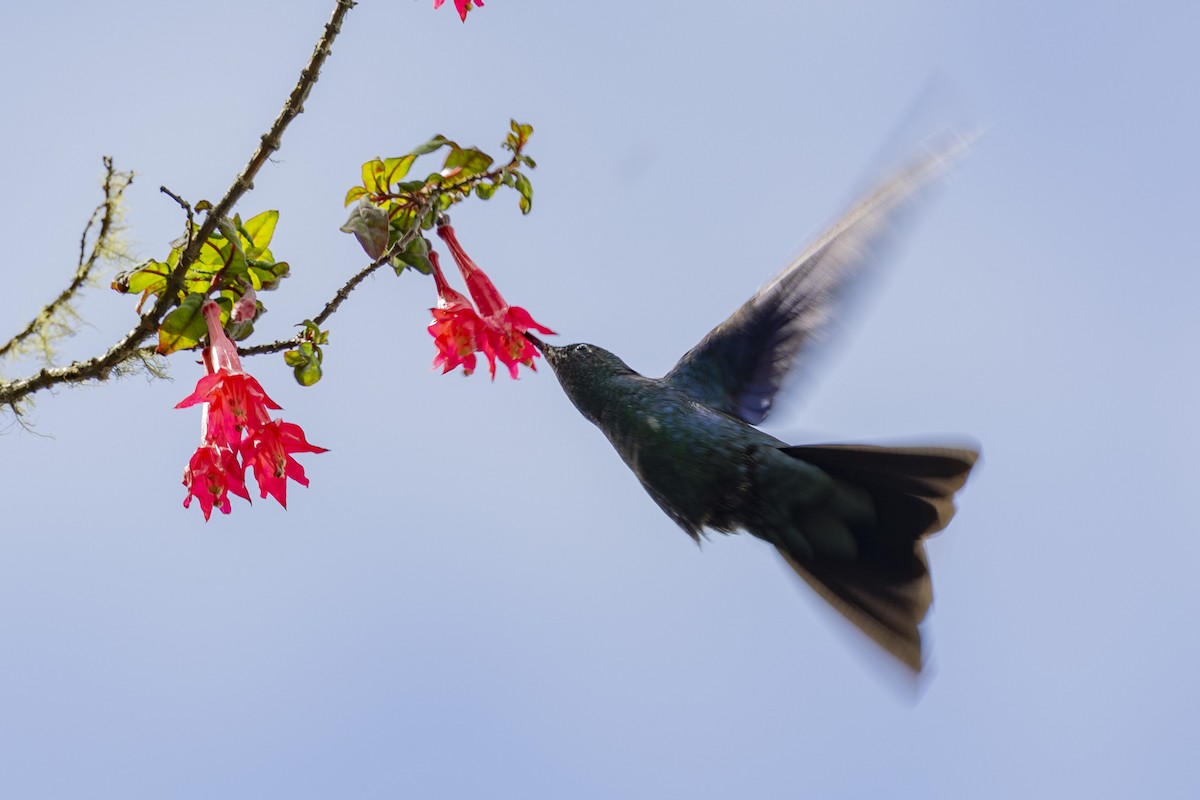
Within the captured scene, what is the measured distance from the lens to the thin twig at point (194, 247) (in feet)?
5.97

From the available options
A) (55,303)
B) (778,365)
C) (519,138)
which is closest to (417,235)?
(519,138)

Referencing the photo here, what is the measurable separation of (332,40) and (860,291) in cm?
150

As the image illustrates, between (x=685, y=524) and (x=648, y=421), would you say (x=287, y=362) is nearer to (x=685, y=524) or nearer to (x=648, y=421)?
(x=648, y=421)

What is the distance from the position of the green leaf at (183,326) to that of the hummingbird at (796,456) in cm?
85

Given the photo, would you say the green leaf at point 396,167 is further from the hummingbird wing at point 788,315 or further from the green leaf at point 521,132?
the hummingbird wing at point 788,315

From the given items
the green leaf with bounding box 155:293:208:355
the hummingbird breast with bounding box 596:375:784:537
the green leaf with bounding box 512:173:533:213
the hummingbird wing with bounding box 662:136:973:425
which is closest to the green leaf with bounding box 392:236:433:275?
the green leaf with bounding box 512:173:533:213

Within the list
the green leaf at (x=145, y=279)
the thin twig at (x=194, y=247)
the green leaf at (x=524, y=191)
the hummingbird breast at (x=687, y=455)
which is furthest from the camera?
the hummingbird breast at (x=687, y=455)

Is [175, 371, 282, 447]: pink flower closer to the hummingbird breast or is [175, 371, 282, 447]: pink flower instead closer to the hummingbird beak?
the hummingbird beak

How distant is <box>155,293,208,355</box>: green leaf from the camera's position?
7.00 feet

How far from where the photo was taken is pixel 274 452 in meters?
2.09

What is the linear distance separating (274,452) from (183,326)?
320mm

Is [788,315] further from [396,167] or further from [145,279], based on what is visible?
[145,279]

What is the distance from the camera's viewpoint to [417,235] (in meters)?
2.35

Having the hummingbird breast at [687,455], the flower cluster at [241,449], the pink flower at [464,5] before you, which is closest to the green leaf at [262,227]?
the flower cluster at [241,449]
